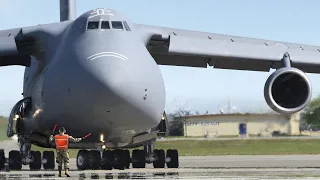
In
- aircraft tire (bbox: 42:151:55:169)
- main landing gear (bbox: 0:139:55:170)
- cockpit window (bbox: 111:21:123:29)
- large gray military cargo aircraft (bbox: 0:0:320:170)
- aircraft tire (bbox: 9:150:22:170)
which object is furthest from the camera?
aircraft tire (bbox: 42:151:55:169)

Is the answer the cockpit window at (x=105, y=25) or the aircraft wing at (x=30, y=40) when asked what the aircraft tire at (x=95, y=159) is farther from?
the cockpit window at (x=105, y=25)

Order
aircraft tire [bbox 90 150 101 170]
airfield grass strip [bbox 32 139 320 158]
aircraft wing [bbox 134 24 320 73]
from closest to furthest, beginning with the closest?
aircraft tire [bbox 90 150 101 170], aircraft wing [bbox 134 24 320 73], airfield grass strip [bbox 32 139 320 158]

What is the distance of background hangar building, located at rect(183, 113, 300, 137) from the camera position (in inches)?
840

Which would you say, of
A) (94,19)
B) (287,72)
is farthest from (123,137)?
(287,72)

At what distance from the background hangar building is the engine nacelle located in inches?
151

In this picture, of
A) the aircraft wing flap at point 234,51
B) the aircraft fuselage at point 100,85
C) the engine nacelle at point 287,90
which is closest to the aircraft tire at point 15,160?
the aircraft fuselage at point 100,85

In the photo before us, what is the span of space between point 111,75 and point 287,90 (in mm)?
5127

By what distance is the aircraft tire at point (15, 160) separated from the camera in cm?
1772

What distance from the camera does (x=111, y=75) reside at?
45.5 feet

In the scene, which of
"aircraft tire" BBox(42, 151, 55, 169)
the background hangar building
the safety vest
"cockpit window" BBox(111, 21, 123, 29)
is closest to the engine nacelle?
"cockpit window" BBox(111, 21, 123, 29)

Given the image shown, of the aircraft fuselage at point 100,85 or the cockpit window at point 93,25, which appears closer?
the aircraft fuselage at point 100,85

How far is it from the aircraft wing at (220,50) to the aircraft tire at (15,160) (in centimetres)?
426

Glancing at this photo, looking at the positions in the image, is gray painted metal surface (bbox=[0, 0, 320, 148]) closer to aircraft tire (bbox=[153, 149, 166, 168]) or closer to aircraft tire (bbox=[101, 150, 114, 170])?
aircraft tire (bbox=[101, 150, 114, 170])

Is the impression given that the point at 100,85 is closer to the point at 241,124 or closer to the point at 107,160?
the point at 107,160
